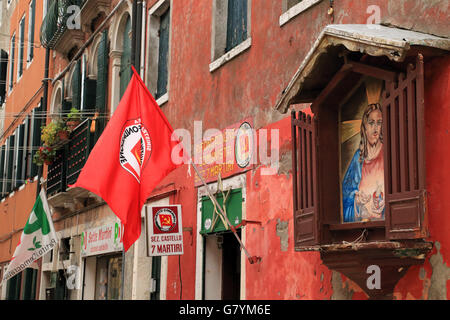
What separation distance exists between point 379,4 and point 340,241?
2050 millimetres

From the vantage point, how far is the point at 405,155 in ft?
18.3

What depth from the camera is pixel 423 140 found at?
542 centimetres

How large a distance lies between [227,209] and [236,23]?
2418 mm

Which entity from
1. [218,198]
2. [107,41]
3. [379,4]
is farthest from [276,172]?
[107,41]

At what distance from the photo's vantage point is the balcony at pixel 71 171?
1530 cm

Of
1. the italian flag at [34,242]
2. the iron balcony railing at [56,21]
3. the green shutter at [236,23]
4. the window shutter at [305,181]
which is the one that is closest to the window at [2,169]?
the iron balcony railing at [56,21]

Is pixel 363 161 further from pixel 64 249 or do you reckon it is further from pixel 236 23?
pixel 64 249

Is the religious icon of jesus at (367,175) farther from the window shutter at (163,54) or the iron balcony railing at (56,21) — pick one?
the iron balcony railing at (56,21)

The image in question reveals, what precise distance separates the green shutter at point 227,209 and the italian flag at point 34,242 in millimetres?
3658

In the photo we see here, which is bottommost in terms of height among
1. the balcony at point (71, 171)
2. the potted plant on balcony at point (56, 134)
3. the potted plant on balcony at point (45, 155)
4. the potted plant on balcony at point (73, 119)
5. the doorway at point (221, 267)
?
the doorway at point (221, 267)

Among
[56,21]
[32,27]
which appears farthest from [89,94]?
[32,27]

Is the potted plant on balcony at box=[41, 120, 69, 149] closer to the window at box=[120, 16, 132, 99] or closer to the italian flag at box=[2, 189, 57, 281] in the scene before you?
the window at box=[120, 16, 132, 99]

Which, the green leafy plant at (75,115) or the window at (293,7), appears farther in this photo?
the green leafy plant at (75,115)

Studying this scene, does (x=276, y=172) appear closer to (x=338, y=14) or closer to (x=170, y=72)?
(x=338, y=14)
